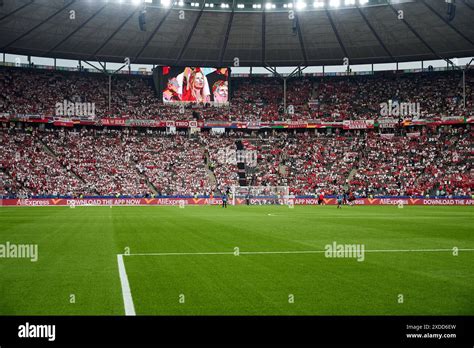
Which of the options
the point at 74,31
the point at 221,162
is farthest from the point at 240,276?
the point at 221,162

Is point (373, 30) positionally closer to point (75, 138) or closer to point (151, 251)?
point (75, 138)

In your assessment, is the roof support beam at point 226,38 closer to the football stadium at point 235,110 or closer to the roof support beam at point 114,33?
the football stadium at point 235,110

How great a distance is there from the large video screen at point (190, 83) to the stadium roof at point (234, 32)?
4.56 feet

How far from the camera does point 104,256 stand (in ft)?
50.1

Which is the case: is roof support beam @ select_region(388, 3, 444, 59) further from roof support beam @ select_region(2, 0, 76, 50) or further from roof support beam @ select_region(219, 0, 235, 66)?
roof support beam @ select_region(2, 0, 76, 50)

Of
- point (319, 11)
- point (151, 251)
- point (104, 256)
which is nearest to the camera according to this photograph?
point (104, 256)

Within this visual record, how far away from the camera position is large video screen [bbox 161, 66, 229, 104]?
7669 cm

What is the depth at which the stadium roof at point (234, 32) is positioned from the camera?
58.1 metres

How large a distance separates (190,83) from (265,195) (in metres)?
22.7

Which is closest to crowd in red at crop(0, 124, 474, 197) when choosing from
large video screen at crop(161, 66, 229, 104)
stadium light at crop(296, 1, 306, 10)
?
large video screen at crop(161, 66, 229, 104)

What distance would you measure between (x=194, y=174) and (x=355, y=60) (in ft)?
92.5

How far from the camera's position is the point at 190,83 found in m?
77.0

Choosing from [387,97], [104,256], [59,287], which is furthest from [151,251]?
[387,97]
